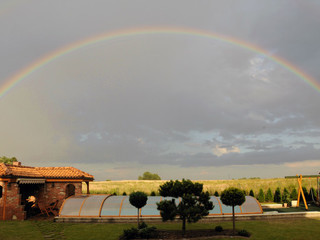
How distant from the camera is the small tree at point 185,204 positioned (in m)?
20.0

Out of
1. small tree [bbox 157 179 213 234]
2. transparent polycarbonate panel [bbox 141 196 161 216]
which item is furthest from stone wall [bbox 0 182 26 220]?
small tree [bbox 157 179 213 234]

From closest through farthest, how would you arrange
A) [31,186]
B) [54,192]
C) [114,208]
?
[114,208], [54,192], [31,186]

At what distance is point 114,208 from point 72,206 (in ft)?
16.3

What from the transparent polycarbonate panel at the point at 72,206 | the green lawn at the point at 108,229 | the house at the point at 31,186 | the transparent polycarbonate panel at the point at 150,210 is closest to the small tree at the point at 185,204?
the green lawn at the point at 108,229

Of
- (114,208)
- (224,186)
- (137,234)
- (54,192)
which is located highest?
(54,192)

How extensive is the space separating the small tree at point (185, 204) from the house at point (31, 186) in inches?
719

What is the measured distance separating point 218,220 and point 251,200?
5830mm

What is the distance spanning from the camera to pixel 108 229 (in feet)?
78.1

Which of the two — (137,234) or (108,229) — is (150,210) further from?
(137,234)

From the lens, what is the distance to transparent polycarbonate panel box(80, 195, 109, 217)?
28.4 m

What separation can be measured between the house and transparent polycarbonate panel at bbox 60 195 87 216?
176 inches

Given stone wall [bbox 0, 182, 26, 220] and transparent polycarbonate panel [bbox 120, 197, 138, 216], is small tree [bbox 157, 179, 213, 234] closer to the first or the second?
transparent polycarbonate panel [bbox 120, 197, 138, 216]

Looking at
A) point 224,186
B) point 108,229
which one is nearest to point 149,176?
point 224,186

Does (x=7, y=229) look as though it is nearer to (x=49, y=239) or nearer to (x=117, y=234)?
(x=49, y=239)
